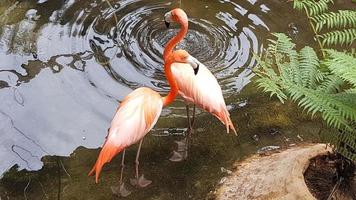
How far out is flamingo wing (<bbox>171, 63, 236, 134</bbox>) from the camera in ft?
11.6

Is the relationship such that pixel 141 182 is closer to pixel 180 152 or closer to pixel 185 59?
pixel 180 152

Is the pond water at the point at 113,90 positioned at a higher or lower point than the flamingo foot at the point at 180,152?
higher

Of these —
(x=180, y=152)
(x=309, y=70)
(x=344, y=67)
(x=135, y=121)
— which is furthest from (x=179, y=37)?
(x=344, y=67)

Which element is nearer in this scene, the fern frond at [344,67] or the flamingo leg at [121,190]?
the fern frond at [344,67]

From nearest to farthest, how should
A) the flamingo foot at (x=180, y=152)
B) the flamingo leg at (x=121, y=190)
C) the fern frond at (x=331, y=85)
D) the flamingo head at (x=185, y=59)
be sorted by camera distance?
the fern frond at (x=331, y=85)
the flamingo head at (x=185, y=59)
the flamingo leg at (x=121, y=190)
the flamingo foot at (x=180, y=152)

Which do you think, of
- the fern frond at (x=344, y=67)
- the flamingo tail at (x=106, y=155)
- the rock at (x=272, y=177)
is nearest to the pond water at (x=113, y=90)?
the rock at (x=272, y=177)

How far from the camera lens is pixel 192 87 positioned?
3.65 m

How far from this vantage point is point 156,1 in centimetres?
542

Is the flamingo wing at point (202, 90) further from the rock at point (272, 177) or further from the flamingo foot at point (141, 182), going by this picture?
the flamingo foot at point (141, 182)

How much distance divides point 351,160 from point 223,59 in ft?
6.47

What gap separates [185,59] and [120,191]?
996 mm

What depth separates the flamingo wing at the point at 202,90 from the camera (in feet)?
11.6

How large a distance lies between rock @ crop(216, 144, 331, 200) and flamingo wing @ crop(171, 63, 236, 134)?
0.33m

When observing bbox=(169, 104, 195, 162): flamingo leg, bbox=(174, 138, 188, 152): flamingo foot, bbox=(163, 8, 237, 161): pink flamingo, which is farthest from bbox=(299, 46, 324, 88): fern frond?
bbox=(174, 138, 188, 152): flamingo foot
